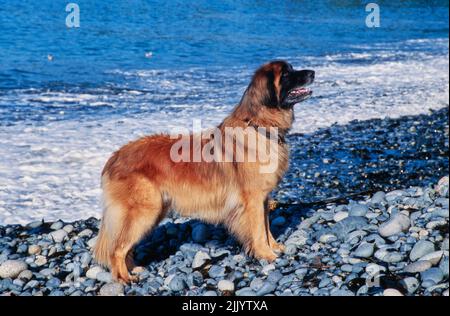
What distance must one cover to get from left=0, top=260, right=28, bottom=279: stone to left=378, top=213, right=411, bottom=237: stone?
288 centimetres

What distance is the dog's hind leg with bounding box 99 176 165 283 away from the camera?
433 centimetres

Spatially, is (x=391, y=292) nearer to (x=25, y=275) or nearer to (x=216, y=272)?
(x=216, y=272)

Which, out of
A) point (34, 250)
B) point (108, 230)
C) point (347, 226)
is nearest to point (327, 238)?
point (347, 226)

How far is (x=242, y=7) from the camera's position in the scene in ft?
83.5

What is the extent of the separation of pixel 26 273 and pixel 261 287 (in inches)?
72.3

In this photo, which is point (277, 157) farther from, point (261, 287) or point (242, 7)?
point (242, 7)

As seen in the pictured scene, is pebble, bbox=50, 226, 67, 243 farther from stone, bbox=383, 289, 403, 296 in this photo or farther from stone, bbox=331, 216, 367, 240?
stone, bbox=383, 289, 403, 296

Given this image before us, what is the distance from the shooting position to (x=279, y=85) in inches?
184

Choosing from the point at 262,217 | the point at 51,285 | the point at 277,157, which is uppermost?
the point at 277,157

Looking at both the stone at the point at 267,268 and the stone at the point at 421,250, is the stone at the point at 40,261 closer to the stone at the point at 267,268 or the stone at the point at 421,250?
the stone at the point at 267,268

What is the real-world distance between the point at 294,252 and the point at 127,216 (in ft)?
4.62

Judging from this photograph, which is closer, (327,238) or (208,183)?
(208,183)

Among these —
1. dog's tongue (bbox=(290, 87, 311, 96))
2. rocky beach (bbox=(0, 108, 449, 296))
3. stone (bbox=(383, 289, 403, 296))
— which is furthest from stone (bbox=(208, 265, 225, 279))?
dog's tongue (bbox=(290, 87, 311, 96))
